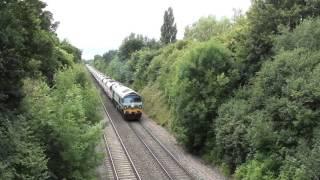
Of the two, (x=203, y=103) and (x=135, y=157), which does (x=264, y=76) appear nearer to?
(x=203, y=103)

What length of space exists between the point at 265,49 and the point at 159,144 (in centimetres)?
1083

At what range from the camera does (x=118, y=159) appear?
2962cm

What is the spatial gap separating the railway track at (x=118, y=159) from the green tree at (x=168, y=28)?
48.0 meters

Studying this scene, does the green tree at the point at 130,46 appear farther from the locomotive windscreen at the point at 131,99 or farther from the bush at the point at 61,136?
the bush at the point at 61,136

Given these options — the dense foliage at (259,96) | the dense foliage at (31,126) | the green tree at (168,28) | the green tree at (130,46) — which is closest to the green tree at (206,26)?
the green tree at (168,28)

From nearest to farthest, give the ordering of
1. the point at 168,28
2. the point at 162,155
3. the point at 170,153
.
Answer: the point at 162,155, the point at 170,153, the point at 168,28

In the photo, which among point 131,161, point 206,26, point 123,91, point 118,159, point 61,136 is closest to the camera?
point 61,136

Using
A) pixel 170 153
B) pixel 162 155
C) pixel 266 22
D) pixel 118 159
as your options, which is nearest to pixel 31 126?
pixel 118 159

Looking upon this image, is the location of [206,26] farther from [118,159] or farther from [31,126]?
[31,126]

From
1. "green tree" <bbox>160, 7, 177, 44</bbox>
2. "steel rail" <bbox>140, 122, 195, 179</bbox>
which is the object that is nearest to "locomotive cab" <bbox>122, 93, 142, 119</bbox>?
"steel rail" <bbox>140, 122, 195, 179</bbox>

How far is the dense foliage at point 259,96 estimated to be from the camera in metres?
21.4

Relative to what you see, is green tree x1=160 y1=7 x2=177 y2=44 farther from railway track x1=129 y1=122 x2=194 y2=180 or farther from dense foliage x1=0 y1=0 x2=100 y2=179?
dense foliage x1=0 y1=0 x2=100 y2=179

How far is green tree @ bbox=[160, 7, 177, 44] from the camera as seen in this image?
275 ft

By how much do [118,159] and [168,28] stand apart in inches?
2283
